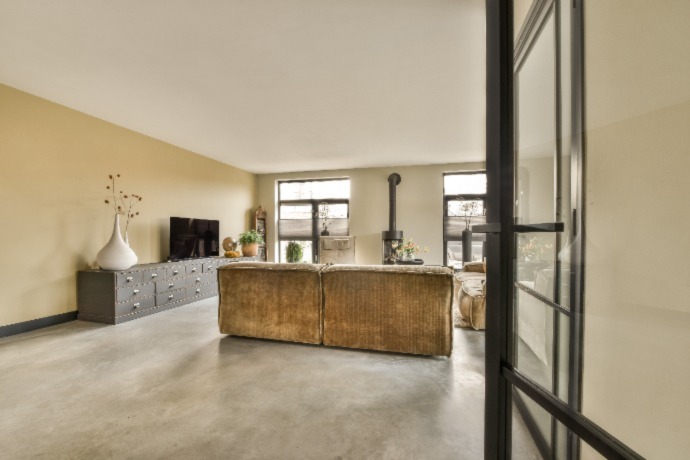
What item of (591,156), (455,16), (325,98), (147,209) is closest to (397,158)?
(325,98)

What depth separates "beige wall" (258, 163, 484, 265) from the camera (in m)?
6.98

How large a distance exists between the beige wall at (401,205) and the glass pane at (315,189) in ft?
0.77

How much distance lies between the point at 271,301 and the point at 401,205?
4878mm

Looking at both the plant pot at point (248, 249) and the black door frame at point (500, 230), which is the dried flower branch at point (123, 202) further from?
the black door frame at point (500, 230)

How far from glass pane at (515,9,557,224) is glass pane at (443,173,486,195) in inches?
227

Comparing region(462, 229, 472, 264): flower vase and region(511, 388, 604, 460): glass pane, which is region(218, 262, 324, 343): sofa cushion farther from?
region(462, 229, 472, 264): flower vase

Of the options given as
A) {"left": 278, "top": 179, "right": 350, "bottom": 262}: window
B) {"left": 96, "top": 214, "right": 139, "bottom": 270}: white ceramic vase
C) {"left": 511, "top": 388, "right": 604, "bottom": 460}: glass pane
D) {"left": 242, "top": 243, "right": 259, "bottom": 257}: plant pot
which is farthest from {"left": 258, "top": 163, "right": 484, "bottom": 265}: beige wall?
{"left": 511, "top": 388, "right": 604, "bottom": 460}: glass pane

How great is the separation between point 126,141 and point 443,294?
494cm

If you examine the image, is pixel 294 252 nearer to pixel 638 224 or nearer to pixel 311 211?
pixel 311 211

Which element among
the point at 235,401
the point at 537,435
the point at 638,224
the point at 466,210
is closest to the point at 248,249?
the point at 235,401

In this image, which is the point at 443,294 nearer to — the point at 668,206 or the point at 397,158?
the point at 668,206

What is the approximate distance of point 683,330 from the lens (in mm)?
558

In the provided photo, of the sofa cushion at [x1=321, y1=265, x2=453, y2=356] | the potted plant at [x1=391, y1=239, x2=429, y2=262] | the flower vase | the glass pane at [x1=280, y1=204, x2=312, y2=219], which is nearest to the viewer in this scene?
the sofa cushion at [x1=321, y1=265, x2=453, y2=356]

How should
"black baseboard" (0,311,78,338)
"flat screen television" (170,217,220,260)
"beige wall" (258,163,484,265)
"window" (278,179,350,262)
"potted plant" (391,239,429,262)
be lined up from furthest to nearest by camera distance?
"window" (278,179,350,262) → "beige wall" (258,163,484,265) → "potted plant" (391,239,429,262) → "flat screen television" (170,217,220,260) → "black baseboard" (0,311,78,338)
